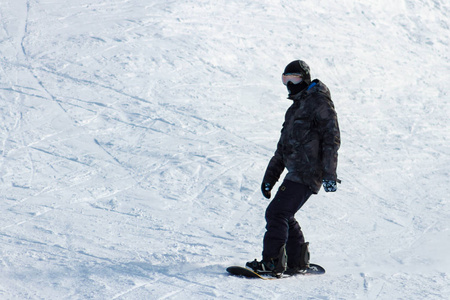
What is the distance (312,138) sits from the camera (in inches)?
165

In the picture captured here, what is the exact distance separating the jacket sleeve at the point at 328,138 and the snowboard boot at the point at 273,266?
0.69 metres

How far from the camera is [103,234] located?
5.18m

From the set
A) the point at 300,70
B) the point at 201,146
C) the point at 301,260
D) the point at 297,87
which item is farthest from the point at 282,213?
the point at 201,146

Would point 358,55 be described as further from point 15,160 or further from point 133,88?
point 15,160

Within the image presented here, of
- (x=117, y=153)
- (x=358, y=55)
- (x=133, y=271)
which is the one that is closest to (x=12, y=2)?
(x=117, y=153)

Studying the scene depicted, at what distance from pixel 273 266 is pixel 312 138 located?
100 cm

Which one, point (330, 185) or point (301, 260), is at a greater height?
point (330, 185)

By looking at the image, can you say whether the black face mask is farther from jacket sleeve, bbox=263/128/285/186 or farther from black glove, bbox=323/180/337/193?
black glove, bbox=323/180/337/193

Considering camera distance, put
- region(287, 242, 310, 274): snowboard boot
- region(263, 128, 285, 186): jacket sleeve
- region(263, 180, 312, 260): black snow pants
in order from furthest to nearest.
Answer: region(287, 242, 310, 274): snowboard boot → region(263, 128, 285, 186): jacket sleeve → region(263, 180, 312, 260): black snow pants

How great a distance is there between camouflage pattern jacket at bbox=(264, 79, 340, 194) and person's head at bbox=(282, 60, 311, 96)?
45 mm

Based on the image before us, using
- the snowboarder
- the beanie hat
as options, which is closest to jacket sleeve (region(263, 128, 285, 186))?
the snowboarder

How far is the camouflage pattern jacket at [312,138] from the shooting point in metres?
4.11

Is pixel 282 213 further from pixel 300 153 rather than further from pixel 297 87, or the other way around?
pixel 297 87

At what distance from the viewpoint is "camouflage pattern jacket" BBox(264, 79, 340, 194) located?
162 inches
